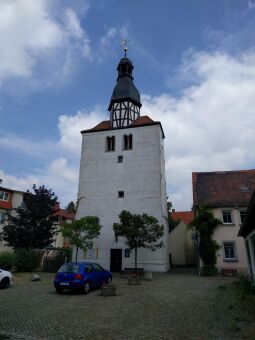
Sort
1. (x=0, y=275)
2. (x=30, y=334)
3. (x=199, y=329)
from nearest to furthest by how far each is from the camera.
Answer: (x=30, y=334), (x=199, y=329), (x=0, y=275)

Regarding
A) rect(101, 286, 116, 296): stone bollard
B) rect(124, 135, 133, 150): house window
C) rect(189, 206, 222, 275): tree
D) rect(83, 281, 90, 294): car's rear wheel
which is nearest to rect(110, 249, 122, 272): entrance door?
rect(189, 206, 222, 275): tree

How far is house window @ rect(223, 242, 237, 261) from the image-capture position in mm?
25225

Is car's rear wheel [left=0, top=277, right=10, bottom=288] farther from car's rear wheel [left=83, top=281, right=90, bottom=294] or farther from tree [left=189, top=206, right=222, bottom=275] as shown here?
tree [left=189, top=206, right=222, bottom=275]

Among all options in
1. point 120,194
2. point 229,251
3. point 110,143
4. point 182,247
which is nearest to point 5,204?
point 110,143

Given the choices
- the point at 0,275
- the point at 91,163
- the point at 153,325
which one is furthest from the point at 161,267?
the point at 153,325

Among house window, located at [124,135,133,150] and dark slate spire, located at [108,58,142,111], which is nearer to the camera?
house window, located at [124,135,133,150]

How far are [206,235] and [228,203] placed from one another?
3.73 metres

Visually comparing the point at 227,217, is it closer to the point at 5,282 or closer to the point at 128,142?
the point at 128,142

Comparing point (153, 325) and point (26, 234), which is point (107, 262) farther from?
point (153, 325)

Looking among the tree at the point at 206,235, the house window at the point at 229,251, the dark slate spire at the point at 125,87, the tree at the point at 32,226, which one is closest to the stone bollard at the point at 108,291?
the tree at the point at 206,235

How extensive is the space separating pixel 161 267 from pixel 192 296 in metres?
15.0

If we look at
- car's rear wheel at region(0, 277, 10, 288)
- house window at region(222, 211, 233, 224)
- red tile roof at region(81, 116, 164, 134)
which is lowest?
car's rear wheel at region(0, 277, 10, 288)

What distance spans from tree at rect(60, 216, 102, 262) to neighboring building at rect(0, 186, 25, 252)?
19.5 m

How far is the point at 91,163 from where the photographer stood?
33.4 m
